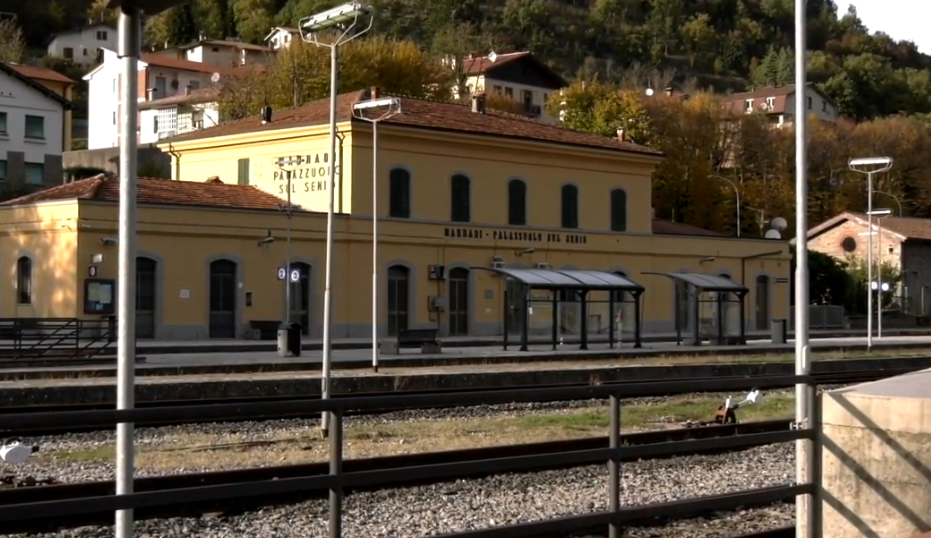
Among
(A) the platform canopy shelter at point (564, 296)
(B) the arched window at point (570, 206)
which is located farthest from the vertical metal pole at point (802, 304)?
(B) the arched window at point (570, 206)

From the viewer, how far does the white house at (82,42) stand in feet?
423

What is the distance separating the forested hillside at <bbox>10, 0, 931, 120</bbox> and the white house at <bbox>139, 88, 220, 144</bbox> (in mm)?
22554

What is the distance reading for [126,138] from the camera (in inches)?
222

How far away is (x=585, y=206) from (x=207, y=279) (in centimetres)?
1823

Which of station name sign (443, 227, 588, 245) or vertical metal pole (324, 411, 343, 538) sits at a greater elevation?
station name sign (443, 227, 588, 245)

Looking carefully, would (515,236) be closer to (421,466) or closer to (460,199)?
(460,199)

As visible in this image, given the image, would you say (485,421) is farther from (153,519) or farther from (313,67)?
(313,67)

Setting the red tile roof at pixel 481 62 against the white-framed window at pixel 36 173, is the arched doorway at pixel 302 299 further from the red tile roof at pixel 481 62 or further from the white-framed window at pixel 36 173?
the red tile roof at pixel 481 62

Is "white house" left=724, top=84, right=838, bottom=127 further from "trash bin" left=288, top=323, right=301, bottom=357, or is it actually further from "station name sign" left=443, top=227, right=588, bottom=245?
"trash bin" left=288, top=323, right=301, bottom=357

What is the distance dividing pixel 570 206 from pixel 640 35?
120614 mm

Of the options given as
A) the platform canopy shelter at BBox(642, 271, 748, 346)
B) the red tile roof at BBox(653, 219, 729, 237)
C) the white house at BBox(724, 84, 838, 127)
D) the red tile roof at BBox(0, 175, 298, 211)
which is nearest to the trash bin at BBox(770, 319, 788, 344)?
the platform canopy shelter at BBox(642, 271, 748, 346)

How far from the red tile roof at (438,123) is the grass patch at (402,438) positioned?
29557mm

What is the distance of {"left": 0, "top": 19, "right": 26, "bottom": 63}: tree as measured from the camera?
10356cm

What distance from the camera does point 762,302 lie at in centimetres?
6247
